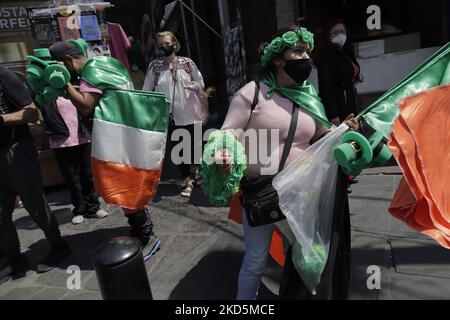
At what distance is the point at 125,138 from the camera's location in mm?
2896

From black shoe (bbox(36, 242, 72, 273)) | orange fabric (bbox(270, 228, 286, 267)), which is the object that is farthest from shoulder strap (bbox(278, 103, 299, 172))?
black shoe (bbox(36, 242, 72, 273))

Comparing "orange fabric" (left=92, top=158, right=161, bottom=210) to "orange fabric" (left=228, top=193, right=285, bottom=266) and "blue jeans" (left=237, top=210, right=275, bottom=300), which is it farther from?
"blue jeans" (left=237, top=210, right=275, bottom=300)

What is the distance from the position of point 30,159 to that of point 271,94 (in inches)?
83.0

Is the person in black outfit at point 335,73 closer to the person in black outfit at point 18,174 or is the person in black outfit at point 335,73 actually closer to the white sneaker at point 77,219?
the person in black outfit at point 18,174

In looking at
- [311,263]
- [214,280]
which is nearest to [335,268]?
[311,263]

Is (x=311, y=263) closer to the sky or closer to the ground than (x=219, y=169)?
closer to the ground

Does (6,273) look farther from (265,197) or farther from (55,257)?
(265,197)

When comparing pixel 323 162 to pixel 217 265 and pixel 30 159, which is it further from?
pixel 30 159

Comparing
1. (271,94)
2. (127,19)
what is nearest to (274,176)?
(271,94)

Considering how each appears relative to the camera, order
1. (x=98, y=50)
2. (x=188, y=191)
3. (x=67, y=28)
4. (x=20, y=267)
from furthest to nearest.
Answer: (x=98, y=50) < (x=67, y=28) < (x=188, y=191) < (x=20, y=267)

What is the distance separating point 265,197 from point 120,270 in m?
0.85

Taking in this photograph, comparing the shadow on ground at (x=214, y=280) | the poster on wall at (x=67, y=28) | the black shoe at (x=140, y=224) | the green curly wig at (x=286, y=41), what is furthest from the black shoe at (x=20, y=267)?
the poster on wall at (x=67, y=28)
